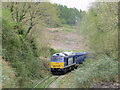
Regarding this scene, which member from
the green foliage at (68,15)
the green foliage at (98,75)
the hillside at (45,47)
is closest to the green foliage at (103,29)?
the hillside at (45,47)

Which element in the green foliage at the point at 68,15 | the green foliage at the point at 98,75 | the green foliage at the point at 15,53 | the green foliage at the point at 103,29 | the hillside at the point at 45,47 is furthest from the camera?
the green foliage at the point at 68,15

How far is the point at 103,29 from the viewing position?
19.5m

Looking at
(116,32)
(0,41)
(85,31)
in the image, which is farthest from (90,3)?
(0,41)

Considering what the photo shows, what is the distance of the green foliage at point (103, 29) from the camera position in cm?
1742

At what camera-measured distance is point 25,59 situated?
17.3 m

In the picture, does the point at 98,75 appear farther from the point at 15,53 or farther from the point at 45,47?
the point at 45,47

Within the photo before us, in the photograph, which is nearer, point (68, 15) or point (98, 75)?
point (98, 75)

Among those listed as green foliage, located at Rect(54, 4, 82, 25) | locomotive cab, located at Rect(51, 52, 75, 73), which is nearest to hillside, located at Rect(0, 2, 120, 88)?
locomotive cab, located at Rect(51, 52, 75, 73)

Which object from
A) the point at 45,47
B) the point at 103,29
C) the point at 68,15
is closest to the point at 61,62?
the point at 45,47

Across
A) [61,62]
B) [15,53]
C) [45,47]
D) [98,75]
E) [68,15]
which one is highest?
[68,15]

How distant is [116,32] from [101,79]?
502cm

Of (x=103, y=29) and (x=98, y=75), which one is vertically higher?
(x=103, y=29)

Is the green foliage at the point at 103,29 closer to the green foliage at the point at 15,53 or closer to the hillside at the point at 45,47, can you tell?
the hillside at the point at 45,47

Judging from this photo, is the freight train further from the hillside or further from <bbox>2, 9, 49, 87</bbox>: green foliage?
<bbox>2, 9, 49, 87</bbox>: green foliage
